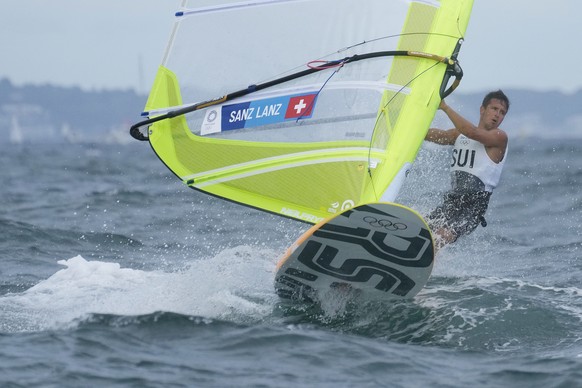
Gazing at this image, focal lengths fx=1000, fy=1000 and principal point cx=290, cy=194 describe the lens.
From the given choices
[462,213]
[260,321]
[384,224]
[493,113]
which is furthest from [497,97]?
[260,321]

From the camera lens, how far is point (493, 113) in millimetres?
6836

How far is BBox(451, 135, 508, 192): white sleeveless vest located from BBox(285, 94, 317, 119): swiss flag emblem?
1176mm

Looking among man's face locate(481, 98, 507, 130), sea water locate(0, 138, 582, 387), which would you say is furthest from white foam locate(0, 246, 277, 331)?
man's face locate(481, 98, 507, 130)

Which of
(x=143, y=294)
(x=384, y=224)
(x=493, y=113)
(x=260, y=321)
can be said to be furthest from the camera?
(x=493, y=113)

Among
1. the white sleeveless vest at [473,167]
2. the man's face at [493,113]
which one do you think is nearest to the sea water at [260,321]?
the white sleeveless vest at [473,167]

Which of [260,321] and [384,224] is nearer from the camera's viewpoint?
[384,224]

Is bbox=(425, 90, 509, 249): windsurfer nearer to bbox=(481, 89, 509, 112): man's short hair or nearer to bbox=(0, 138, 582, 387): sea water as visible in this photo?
bbox=(481, 89, 509, 112): man's short hair

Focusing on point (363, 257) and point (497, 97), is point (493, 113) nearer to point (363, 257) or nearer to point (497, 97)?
point (497, 97)

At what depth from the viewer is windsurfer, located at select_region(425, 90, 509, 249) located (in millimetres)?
6867

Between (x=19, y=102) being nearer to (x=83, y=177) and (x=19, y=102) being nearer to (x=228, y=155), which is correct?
(x=83, y=177)

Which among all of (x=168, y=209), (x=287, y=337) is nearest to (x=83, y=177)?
(x=168, y=209)

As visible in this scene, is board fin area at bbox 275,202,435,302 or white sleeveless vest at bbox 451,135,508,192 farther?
white sleeveless vest at bbox 451,135,508,192

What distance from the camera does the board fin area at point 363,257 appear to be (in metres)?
5.86

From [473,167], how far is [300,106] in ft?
4.39
